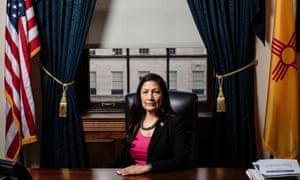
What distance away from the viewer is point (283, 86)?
2.85 metres

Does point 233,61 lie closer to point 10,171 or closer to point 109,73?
point 109,73

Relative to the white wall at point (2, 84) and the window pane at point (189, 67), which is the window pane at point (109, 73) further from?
the white wall at point (2, 84)

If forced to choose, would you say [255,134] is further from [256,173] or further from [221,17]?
Result: [256,173]

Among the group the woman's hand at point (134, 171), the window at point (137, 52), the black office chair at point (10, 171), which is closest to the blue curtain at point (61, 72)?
the window at point (137, 52)

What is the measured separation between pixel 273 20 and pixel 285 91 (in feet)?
1.65

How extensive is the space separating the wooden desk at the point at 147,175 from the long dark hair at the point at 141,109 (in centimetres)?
43

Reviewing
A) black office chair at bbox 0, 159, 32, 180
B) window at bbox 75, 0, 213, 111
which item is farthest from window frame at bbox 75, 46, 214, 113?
black office chair at bbox 0, 159, 32, 180

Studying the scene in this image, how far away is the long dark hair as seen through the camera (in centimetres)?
243

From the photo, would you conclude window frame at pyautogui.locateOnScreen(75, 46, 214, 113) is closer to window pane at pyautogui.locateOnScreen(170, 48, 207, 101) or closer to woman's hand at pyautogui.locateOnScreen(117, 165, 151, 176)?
window pane at pyautogui.locateOnScreen(170, 48, 207, 101)

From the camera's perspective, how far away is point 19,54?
292 centimetres

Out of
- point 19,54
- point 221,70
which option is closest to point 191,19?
point 221,70

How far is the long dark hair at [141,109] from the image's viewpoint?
95.7 inches

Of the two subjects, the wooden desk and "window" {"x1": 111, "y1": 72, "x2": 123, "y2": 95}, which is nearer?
the wooden desk

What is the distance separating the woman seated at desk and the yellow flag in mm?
816
